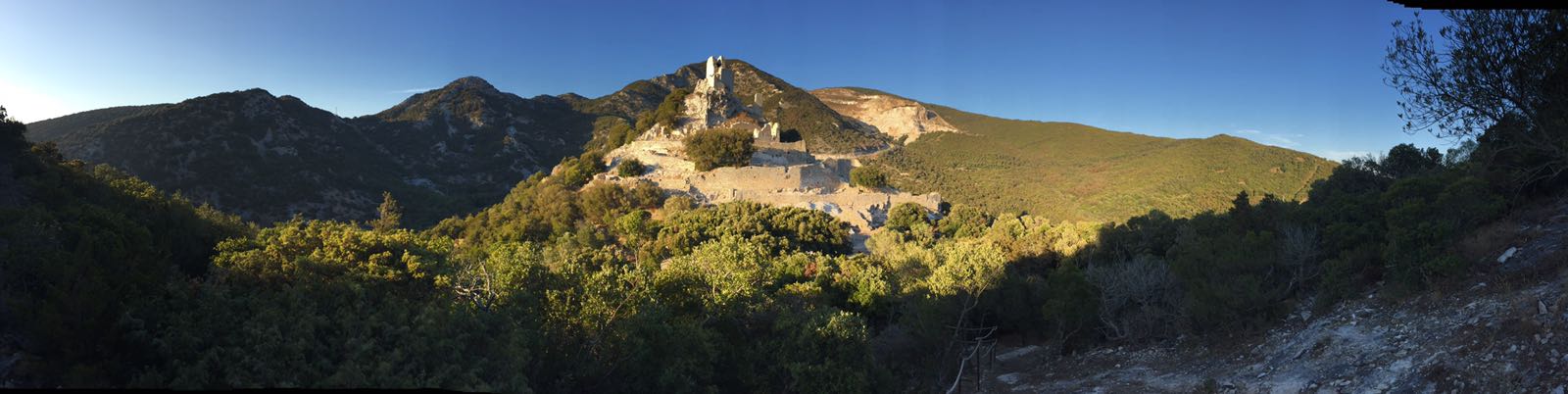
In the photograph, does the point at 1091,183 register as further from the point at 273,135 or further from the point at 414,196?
the point at 273,135

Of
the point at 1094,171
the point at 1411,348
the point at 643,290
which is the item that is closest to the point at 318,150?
the point at 643,290

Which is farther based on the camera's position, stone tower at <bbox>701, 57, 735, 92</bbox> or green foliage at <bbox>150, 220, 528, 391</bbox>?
stone tower at <bbox>701, 57, 735, 92</bbox>

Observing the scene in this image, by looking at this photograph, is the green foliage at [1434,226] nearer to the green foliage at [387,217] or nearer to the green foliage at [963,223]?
the green foliage at [963,223]

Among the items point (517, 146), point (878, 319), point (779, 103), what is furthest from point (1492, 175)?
point (517, 146)

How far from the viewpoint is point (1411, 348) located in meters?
9.70

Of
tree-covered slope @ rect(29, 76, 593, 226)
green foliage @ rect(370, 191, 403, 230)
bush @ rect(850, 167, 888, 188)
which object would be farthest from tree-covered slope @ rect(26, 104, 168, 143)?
bush @ rect(850, 167, 888, 188)

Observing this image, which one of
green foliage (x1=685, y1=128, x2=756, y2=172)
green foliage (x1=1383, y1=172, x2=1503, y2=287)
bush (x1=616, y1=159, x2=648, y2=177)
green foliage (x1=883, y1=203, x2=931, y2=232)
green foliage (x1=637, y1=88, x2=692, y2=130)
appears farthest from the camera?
green foliage (x1=637, y1=88, x2=692, y2=130)

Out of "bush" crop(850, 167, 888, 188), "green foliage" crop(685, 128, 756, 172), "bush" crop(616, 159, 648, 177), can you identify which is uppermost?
"green foliage" crop(685, 128, 756, 172)

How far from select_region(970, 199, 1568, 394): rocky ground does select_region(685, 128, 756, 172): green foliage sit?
26673 mm

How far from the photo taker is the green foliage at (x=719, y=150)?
39469 millimetres

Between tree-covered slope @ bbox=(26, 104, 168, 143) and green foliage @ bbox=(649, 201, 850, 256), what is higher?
tree-covered slope @ bbox=(26, 104, 168, 143)

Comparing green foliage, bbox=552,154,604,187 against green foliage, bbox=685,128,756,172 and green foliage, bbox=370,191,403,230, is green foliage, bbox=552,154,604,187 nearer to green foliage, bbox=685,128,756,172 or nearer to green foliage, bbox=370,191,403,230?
green foliage, bbox=685,128,756,172

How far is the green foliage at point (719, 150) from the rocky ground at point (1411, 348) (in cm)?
2667

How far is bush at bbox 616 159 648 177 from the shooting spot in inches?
1572
